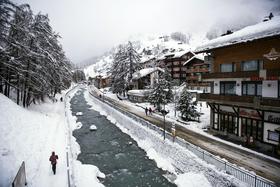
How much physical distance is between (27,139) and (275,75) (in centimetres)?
2399

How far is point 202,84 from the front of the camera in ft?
196

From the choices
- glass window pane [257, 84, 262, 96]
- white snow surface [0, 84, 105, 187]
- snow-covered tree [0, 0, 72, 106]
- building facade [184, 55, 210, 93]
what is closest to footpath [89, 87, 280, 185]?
glass window pane [257, 84, 262, 96]

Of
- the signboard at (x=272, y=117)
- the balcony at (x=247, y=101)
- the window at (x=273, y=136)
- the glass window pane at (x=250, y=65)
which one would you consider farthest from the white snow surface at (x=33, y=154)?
the glass window pane at (x=250, y=65)

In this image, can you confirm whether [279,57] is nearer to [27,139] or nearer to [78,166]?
[78,166]

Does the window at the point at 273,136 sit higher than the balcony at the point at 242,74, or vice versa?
the balcony at the point at 242,74

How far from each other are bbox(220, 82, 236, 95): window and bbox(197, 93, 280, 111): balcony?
1.71 meters

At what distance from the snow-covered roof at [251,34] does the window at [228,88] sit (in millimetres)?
4719

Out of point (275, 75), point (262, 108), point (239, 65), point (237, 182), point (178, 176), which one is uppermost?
point (239, 65)

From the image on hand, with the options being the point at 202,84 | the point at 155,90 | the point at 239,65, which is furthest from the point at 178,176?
the point at 202,84

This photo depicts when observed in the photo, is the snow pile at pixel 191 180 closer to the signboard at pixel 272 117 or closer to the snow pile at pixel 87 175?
the snow pile at pixel 87 175

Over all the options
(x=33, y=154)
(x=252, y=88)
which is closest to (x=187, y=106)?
→ (x=252, y=88)

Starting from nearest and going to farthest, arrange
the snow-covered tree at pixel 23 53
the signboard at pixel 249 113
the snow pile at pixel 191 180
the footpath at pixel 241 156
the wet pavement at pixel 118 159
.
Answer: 1. the footpath at pixel 241 156
2. the snow pile at pixel 191 180
3. the wet pavement at pixel 118 159
4. the signboard at pixel 249 113
5. the snow-covered tree at pixel 23 53

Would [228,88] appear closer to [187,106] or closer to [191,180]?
[187,106]

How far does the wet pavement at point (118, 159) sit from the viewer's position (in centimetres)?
1817
